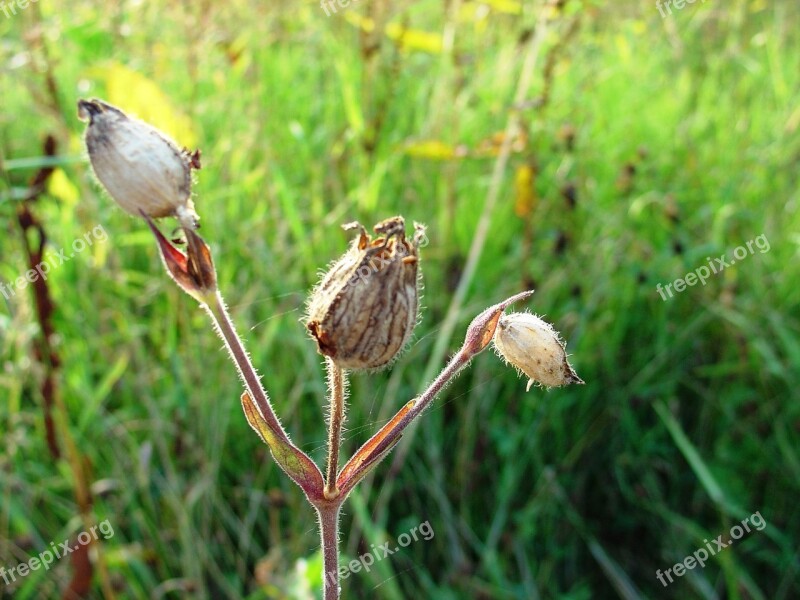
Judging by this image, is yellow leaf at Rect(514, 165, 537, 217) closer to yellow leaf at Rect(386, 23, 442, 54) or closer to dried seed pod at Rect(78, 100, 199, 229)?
yellow leaf at Rect(386, 23, 442, 54)

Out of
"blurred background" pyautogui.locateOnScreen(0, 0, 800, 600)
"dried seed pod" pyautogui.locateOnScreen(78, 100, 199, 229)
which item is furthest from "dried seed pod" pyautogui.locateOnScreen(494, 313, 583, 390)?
"blurred background" pyautogui.locateOnScreen(0, 0, 800, 600)

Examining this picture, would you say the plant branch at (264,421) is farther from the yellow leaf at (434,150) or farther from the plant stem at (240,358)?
the yellow leaf at (434,150)
